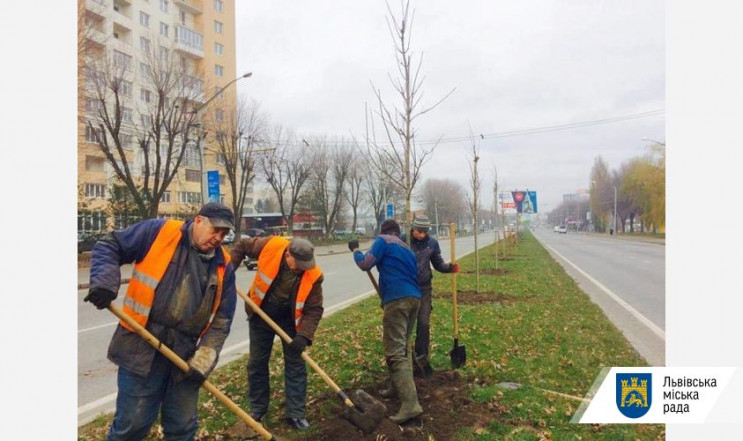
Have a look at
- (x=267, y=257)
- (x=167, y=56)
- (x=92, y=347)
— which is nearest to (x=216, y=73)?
(x=167, y=56)

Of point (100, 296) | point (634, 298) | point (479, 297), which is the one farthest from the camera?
point (634, 298)

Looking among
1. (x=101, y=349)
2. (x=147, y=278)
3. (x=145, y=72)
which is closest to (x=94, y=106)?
(x=145, y=72)

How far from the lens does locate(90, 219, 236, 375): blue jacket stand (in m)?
2.77

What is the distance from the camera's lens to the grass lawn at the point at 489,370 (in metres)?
3.90

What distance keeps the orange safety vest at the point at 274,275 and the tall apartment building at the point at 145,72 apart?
13.3 m

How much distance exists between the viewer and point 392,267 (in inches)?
170

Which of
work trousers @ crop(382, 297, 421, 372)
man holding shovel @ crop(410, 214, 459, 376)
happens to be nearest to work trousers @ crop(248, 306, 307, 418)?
work trousers @ crop(382, 297, 421, 372)

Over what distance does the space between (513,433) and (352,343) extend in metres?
3.22

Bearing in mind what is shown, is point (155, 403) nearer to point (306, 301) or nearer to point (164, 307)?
point (164, 307)

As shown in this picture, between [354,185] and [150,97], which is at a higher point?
[150,97]

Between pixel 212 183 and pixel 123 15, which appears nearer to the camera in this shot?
pixel 212 183

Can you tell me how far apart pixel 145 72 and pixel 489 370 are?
21153 mm

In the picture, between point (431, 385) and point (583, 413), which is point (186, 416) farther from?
point (583, 413)

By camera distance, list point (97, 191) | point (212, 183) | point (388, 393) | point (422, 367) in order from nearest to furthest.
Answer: point (388, 393), point (422, 367), point (212, 183), point (97, 191)
